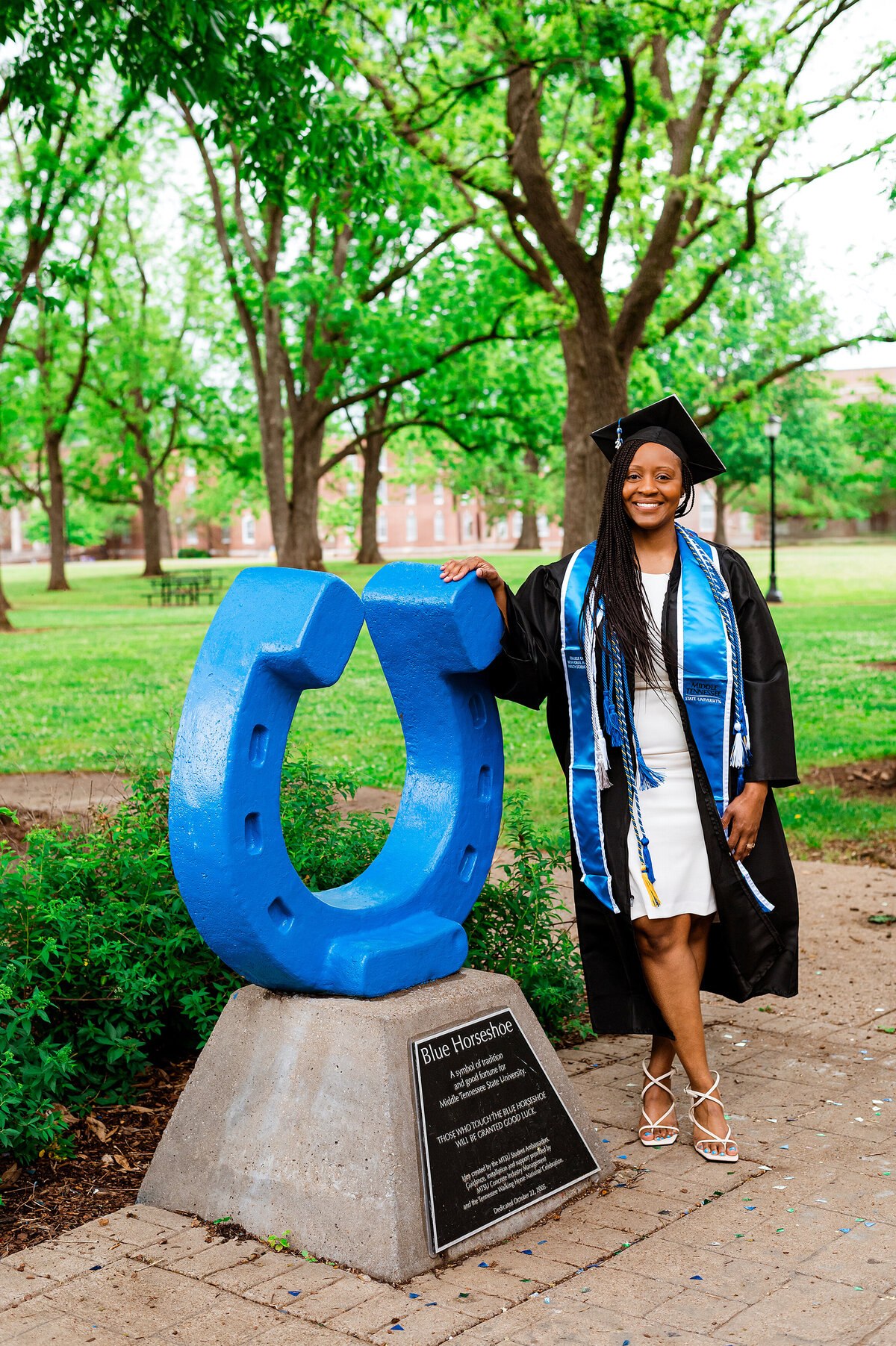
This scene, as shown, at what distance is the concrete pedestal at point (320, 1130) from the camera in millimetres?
3078

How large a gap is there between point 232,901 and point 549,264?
18.1 m

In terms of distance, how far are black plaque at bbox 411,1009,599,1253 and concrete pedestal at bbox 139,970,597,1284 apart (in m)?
0.03

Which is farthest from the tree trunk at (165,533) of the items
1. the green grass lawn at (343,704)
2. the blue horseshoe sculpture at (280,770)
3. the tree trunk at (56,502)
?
the blue horseshoe sculpture at (280,770)

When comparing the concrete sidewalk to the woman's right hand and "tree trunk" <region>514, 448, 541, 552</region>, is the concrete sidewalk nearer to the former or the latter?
the woman's right hand

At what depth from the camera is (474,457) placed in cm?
3200

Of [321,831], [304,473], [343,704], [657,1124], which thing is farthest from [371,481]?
[657,1124]

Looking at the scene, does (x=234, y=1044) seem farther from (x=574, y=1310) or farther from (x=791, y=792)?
(x=791, y=792)

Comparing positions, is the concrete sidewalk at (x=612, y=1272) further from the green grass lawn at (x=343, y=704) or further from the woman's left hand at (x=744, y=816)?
the green grass lawn at (x=343, y=704)

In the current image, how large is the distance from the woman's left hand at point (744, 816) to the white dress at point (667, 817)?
80mm

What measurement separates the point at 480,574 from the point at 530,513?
2018 inches

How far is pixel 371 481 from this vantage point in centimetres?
3675

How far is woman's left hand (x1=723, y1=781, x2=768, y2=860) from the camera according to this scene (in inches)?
138

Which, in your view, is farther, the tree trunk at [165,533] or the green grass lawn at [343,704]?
the tree trunk at [165,533]

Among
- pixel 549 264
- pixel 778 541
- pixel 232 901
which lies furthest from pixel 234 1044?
pixel 778 541
